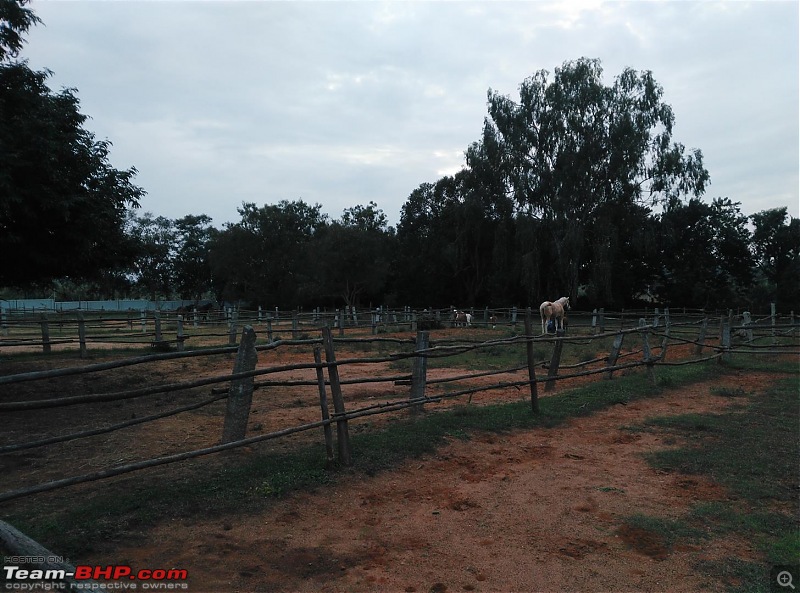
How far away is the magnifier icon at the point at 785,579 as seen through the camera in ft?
9.50

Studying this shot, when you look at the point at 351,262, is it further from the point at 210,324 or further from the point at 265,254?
the point at 210,324

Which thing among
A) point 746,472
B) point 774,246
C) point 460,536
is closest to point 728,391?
point 746,472

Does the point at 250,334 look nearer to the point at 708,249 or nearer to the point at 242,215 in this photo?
the point at 708,249

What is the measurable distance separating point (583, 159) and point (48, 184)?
25.0 meters

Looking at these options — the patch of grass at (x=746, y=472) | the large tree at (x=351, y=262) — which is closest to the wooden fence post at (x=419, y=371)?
the patch of grass at (x=746, y=472)

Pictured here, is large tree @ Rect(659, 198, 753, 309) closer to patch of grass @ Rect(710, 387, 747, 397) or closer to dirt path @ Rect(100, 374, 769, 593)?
patch of grass @ Rect(710, 387, 747, 397)

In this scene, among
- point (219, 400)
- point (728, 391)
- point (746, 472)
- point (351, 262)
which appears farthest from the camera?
point (351, 262)

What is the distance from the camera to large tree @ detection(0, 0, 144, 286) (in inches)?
290

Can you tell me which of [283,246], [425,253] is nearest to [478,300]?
[425,253]

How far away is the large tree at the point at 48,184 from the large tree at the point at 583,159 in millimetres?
22209

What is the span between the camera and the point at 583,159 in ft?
90.4

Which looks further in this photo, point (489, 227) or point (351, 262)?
Answer: point (351, 262)

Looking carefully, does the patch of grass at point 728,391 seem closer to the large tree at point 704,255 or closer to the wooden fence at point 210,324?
the wooden fence at point 210,324

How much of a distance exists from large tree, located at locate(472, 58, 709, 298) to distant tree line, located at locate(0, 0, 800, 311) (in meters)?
0.07
